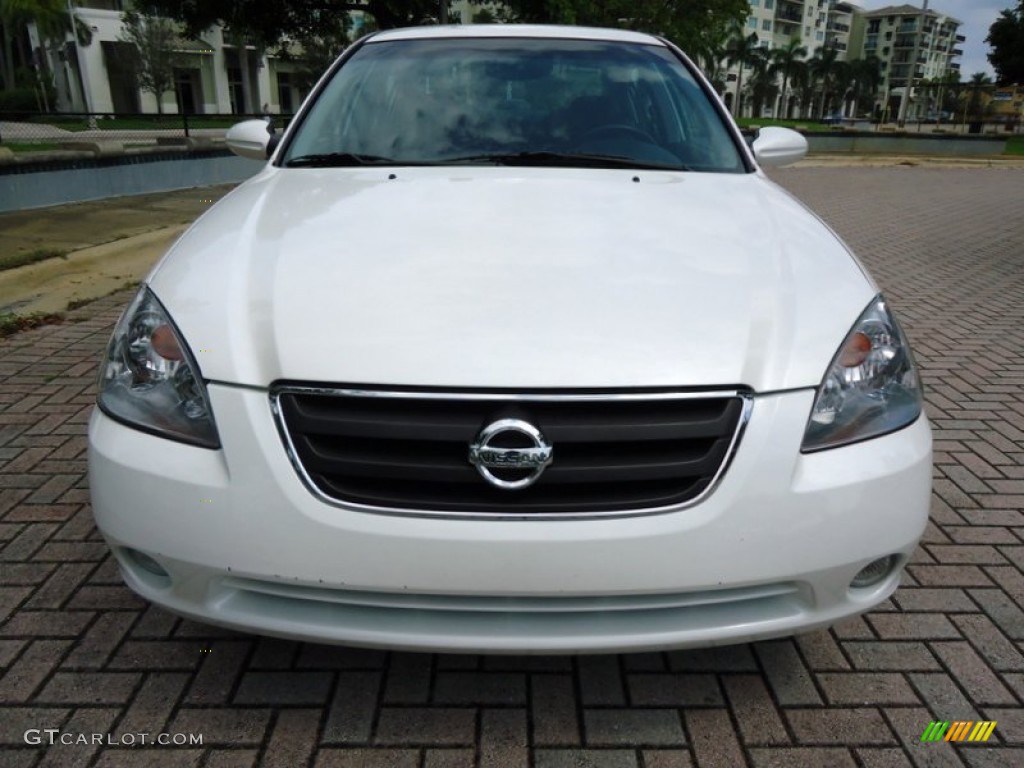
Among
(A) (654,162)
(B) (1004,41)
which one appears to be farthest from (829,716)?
(B) (1004,41)

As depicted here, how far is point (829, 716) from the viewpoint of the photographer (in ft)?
6.15

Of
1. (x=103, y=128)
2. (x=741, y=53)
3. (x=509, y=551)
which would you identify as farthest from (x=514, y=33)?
(x=741, y=53)

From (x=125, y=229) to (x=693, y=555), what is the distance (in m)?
7.65

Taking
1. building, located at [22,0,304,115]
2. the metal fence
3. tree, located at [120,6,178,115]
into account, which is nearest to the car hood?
the metal fence

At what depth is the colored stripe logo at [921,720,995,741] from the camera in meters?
1.81

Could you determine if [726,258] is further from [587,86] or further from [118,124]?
[118,124]

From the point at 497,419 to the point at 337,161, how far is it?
1562 mm

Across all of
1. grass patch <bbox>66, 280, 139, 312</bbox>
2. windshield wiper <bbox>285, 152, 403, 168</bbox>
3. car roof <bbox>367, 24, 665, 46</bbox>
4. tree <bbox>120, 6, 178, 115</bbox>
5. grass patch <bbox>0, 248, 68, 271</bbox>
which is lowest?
grass patch <bbox>66, 280, 139, 312</bbox>

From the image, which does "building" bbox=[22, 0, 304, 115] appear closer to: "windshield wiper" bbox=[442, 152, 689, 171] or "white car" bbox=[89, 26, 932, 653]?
"windshield wiper" bbox=[442, 152, 689, 171]

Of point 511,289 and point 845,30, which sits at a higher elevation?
point 845,30

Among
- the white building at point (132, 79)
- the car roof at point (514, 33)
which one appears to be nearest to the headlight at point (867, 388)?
the car roof at point (514, 33)

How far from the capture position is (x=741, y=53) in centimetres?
9512

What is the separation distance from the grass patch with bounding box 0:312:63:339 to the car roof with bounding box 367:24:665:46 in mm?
3129

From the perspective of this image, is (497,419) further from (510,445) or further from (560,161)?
(560,161)
